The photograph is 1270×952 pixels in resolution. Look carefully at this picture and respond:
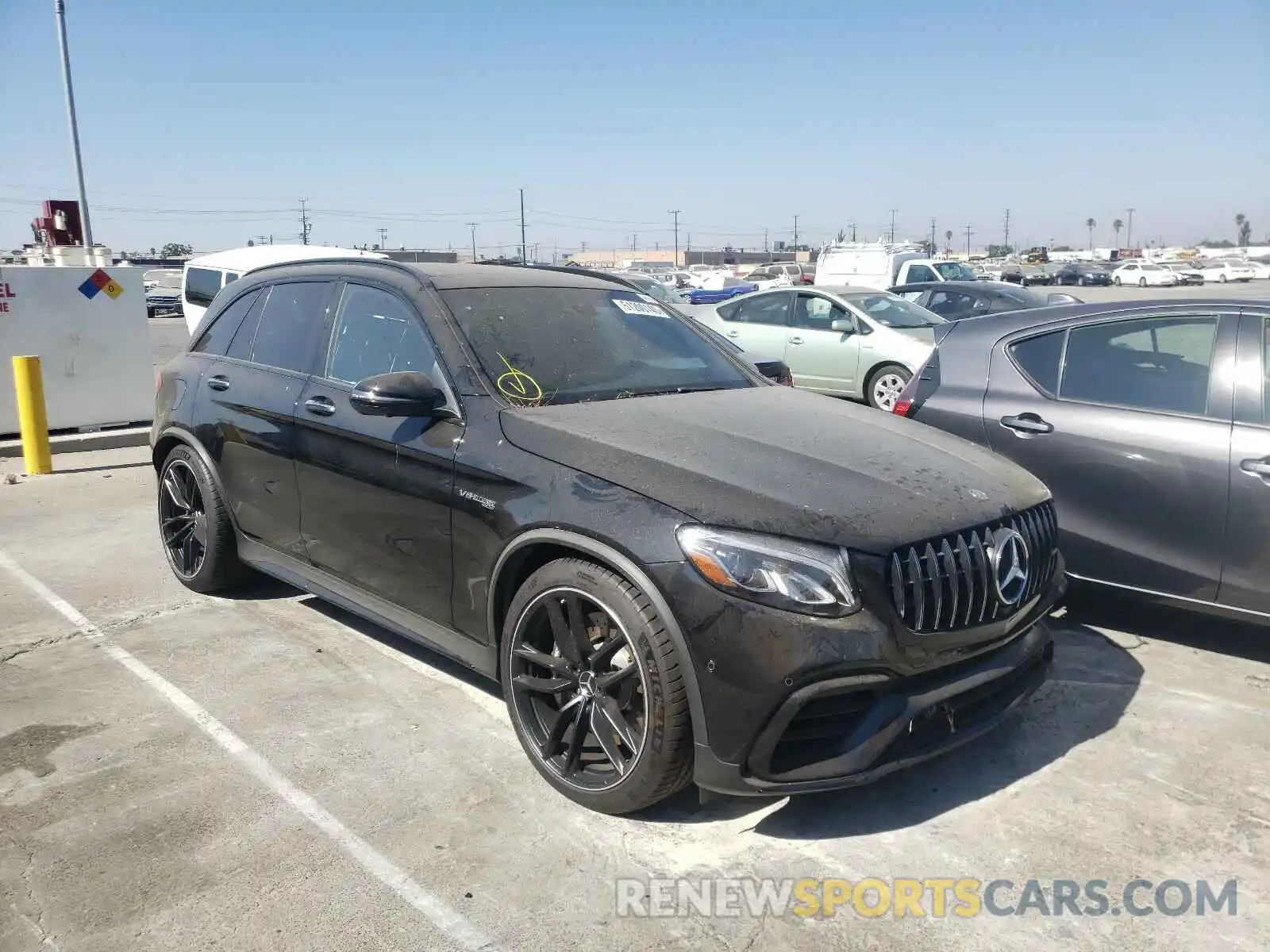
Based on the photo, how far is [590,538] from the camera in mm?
3051

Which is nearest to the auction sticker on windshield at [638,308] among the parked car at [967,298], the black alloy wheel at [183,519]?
the black alloy wheel at [183,519]

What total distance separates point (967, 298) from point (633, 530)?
14289mm

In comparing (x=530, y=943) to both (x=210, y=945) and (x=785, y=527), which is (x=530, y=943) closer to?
(x=210, y=945)

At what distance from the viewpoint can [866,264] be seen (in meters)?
27.8

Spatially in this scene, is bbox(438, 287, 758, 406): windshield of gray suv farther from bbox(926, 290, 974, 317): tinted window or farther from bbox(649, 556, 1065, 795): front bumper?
bbox(926, 290, 974, 317): tinted window

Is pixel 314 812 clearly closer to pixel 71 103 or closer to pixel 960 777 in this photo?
pixel 960 777

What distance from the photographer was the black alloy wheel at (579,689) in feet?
10.0

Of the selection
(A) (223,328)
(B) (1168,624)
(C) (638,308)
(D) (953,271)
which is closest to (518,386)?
(C) (638,308)

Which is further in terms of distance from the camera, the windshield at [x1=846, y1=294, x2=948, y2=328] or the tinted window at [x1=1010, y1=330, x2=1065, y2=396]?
the windshield at [x1=846, y1=294, x2=948, y2=328]

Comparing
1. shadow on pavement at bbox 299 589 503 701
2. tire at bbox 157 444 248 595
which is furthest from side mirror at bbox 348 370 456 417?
tire at bbox 157 444 248 595

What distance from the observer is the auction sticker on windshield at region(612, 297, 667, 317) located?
4.56m

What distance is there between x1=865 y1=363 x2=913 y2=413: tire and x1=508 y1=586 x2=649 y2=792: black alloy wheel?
9734 mm

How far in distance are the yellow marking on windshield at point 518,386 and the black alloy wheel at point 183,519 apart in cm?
225

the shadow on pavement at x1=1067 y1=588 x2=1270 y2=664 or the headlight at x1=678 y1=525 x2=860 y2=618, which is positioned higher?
the headlight at x1=678 y1=525 x2=860 y2=618
